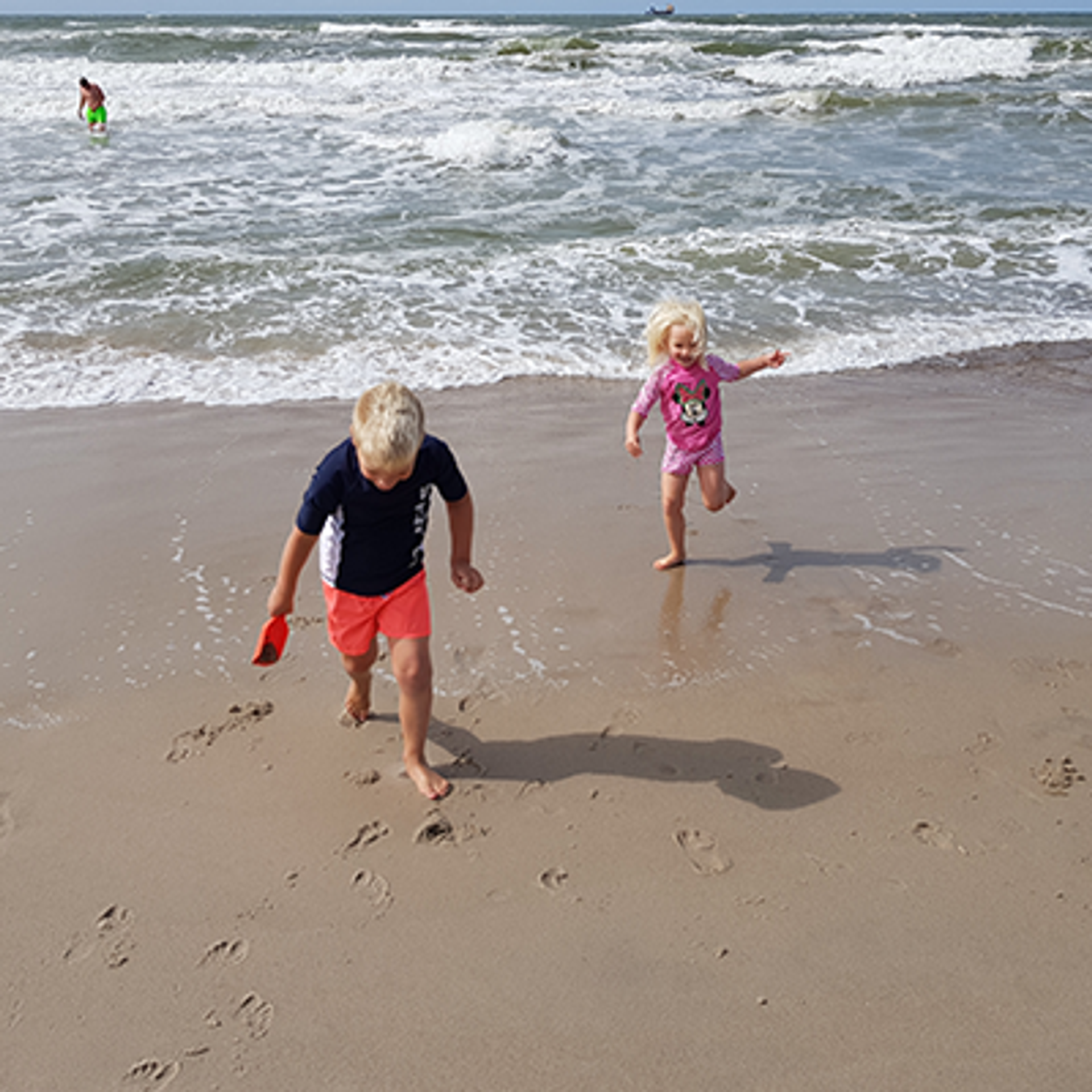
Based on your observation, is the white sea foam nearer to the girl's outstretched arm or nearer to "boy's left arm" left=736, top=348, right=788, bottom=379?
"boy's left arm" left=736, top=348, right=788, bottom=379

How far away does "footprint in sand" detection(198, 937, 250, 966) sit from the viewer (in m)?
2.35

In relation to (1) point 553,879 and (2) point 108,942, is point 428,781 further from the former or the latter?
(2) point 108,942

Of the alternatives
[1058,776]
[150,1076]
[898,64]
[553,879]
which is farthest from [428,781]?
[898,64]

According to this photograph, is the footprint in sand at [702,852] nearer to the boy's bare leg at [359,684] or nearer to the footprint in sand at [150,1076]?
the boy's bare leg at [359,684]

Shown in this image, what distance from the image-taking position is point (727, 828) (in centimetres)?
279

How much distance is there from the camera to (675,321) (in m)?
4.10

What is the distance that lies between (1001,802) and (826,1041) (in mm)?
1073

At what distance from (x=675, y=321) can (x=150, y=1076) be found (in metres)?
3.22

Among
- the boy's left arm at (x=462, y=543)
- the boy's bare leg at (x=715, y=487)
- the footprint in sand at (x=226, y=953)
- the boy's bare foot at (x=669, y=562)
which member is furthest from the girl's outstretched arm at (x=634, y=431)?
the footprint in sand at (x=226, y=953)

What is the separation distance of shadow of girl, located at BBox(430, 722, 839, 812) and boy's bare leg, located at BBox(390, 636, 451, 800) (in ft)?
0.36

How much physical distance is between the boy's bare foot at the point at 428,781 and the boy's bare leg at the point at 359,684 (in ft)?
1.05

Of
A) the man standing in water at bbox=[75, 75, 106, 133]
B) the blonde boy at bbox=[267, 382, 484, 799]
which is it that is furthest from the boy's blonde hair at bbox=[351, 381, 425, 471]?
the man standing in water at bbox=[75, 75, 106, 133]

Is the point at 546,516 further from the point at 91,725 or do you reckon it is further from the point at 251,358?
the point at 251,358

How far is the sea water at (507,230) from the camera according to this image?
7.24m
